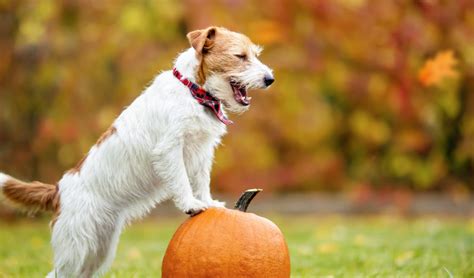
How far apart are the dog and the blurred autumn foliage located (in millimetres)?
5745

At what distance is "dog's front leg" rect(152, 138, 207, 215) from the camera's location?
3.89m

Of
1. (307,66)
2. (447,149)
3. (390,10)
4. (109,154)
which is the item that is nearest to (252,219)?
(109,154)

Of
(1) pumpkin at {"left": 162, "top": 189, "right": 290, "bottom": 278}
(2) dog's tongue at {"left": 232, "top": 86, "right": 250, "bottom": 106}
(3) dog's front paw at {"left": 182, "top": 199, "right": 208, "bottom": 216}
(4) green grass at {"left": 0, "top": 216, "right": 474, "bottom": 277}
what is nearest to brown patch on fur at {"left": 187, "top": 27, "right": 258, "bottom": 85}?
(2) dog's tongue at {"left": 232, "top": 86, "right": 250, "bottom": 106}

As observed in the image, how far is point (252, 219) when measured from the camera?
3.96 meters

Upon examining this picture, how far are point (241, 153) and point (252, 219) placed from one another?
8013 millimetres

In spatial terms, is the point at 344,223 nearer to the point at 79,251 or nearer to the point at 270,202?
the point at 270,202

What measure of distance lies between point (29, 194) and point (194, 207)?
119 centimetres

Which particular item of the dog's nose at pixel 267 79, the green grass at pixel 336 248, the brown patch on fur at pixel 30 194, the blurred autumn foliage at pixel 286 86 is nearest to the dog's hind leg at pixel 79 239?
the brown patch on fur at pixel 30 194

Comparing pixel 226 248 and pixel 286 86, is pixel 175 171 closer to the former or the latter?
pixel 226 248

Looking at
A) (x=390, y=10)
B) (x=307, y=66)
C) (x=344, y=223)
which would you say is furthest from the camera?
(x=307, y=66)

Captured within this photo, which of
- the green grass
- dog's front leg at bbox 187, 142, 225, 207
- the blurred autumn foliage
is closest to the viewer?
dog's front leg at bbox 187, 142, 225, 207

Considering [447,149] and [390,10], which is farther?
[447,149]

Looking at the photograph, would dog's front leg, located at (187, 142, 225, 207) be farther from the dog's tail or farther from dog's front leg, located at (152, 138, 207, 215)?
the dog's tail

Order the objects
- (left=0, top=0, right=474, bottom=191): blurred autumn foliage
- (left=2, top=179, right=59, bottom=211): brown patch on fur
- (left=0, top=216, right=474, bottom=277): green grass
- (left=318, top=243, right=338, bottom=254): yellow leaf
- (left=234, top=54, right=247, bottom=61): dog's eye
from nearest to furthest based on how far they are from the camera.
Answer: (left=234, top=54, right=247, bottom=61): dog's eye
(left=2, top=179, right=59, bottom=211): brown patch on fur
(left=0, top=216, right=474, bottom=277): green grass
(left=318, top=243, right=338, bottom=254): yellow leaf
(left=0, top=0, right=474, bottom=191): blurred autumn foliage
